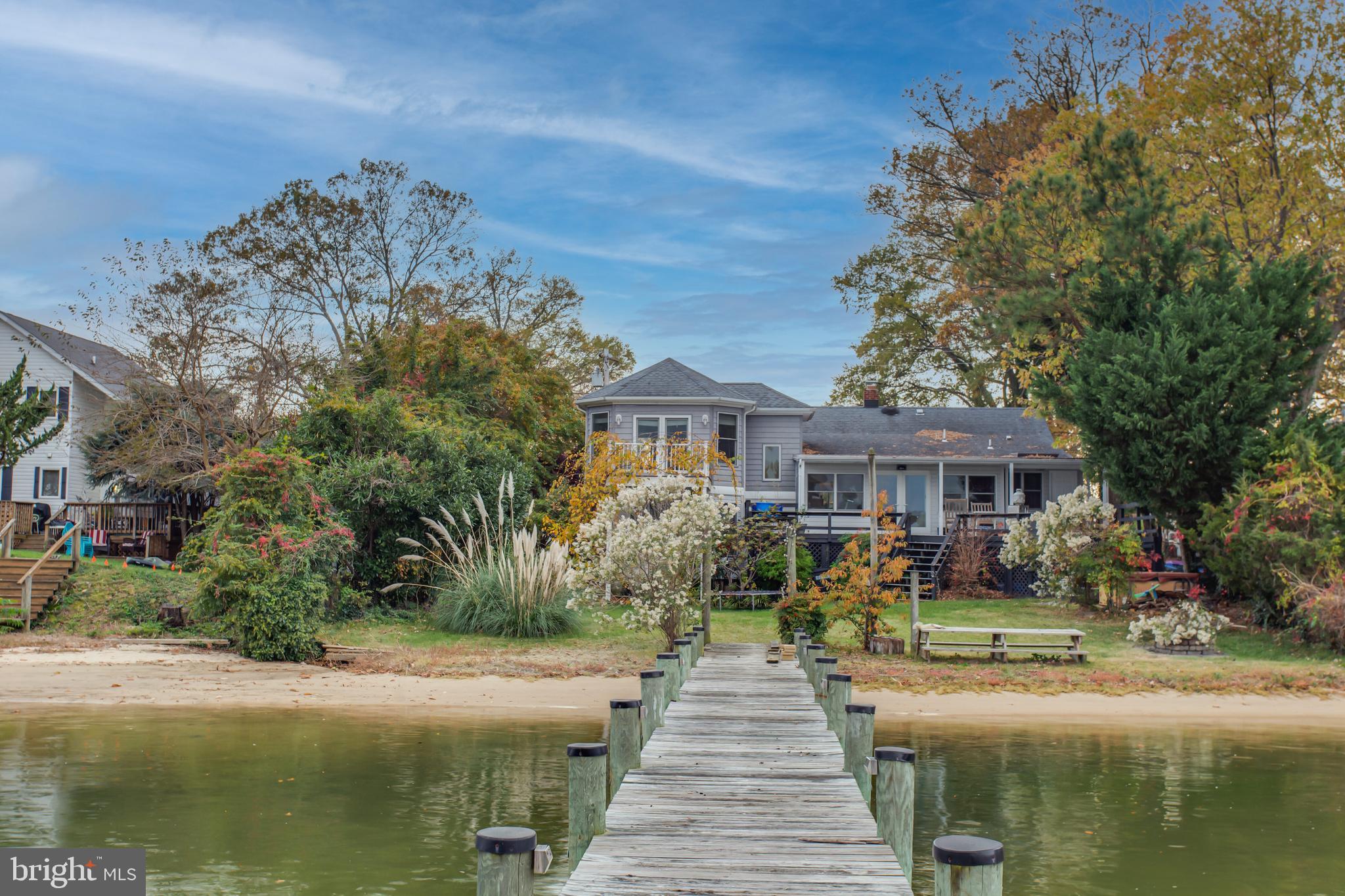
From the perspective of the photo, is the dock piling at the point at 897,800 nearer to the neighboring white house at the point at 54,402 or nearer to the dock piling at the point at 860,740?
the dock piling at the point at 860,740

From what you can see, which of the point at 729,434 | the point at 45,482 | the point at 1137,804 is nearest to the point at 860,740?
the point at 1137,804

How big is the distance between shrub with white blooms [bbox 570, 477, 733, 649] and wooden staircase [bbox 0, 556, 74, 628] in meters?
11.2

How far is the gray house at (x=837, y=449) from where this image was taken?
32344mm

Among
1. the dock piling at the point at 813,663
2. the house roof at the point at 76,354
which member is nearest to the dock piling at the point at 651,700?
the dock piling at the point at 813,663

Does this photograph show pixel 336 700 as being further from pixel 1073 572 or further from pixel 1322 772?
pixel 1073 572

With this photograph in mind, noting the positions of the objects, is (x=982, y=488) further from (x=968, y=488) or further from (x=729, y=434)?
(x=729, y=434)

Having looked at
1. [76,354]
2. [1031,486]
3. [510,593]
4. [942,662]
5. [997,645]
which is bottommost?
[942,662]

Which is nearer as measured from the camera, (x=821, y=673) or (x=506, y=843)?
(x=506, y=843)

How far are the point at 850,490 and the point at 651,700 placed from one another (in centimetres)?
2742

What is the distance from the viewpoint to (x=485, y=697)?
1544 centimetres

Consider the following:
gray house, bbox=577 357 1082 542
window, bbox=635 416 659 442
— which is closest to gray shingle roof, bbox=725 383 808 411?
gray house, bbox=577 357 1082 542

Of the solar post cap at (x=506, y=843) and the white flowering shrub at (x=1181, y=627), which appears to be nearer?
the solar post cap at (x=506, y=843)

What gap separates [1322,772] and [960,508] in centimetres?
2447

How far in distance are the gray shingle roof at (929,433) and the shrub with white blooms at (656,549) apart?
57.1ft
